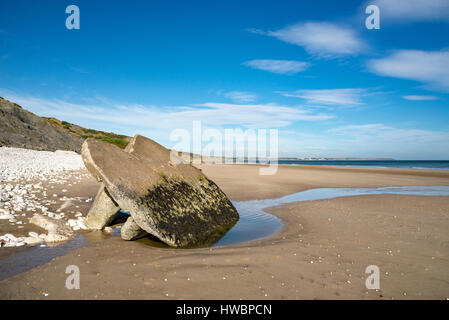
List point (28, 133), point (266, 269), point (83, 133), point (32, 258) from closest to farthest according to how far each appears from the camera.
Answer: point (266, 269) → point (32, 258) → point (28, 133) → point (83, 133)

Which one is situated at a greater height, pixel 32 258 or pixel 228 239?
pixel 32 258

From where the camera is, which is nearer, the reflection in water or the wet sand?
the wet sand

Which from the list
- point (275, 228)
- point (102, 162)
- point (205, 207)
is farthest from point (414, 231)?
point (102, 162)

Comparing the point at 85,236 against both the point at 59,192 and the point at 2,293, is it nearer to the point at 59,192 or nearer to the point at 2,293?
the point at 2,293

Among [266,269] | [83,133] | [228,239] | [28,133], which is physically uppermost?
[83,133]

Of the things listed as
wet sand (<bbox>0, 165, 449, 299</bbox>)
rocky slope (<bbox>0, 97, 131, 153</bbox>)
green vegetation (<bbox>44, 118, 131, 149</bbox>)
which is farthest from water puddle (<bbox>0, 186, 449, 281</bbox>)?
green vegetation (<bbox>44, 118, 131, 149</bbox>)

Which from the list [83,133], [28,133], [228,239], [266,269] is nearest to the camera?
[266,269]

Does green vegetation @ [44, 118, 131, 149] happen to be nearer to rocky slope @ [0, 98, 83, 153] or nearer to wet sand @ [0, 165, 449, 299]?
rocky slope @ [0, 98, 83, 153]

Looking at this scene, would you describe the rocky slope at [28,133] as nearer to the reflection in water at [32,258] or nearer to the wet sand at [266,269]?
the reflection in water at [32,258]

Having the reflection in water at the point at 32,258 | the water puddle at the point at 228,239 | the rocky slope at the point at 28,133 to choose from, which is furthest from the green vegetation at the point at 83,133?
the reflection in water at the point at 32,258

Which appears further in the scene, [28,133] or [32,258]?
[28,133]

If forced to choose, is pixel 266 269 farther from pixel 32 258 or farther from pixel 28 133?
pixel 28 133

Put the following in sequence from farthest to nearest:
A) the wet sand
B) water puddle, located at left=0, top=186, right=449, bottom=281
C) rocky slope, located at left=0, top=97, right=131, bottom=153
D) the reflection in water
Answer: rocky slope, located at left=0, top=97, right=131, bottom=153, water puddle, located at left=0, top=186, right=449, bottom=281, the reflection in water, the wet sand

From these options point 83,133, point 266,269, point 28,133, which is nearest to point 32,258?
point 266,269
